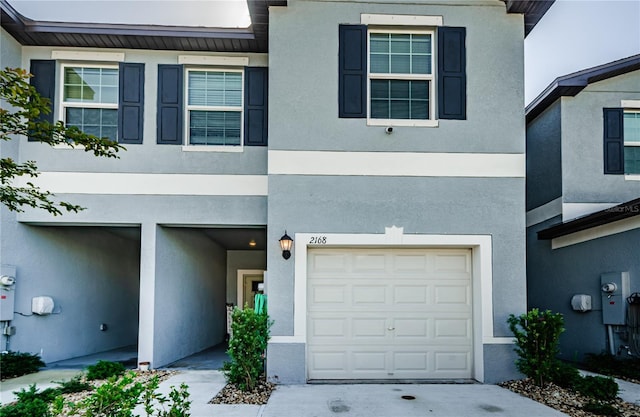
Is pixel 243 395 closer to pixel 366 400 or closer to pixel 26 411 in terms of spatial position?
pixel 366 400

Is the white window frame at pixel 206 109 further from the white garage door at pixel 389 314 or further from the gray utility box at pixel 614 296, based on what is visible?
the gray utility box at pixel 614 296

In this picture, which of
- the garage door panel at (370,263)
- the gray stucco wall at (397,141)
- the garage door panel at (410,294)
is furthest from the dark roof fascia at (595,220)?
the garage door panel at (370,263)

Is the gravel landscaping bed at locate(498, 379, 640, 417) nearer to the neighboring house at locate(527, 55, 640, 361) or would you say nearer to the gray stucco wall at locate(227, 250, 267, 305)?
the neighboring house at locate(527, 55, 640, 361)

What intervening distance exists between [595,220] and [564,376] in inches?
122

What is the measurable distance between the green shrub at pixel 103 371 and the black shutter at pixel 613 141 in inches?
391

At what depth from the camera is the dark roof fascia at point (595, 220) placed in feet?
27.8

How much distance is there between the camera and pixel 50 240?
9.81 metres

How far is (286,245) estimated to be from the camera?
7938 mm

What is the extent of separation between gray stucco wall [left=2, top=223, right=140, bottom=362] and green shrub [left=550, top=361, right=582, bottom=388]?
8684mm

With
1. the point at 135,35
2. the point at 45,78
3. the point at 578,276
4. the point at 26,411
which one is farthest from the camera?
the point at 578,276

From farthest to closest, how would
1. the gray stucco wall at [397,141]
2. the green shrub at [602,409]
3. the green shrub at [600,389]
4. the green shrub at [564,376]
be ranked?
the gray stucco wall at [397,141]
the green shrub at [564,376]
the green shrub at [600,389]
the green shrub at [602,409]

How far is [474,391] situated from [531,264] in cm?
566

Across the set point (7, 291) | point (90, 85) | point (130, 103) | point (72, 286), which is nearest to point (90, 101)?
point (90, 85)

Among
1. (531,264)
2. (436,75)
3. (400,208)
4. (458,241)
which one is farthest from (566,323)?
(436,75)
